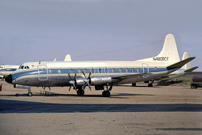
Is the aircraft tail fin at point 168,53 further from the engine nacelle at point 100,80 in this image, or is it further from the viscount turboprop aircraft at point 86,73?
the engine nacelle at point 100,80

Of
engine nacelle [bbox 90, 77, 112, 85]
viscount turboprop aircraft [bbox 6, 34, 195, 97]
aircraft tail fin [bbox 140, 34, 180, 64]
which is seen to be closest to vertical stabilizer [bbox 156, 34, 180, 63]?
aircraft tail fin [bbox 140, 34, 180, 64]

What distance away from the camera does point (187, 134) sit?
43.8 feet

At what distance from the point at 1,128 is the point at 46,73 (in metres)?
23.7

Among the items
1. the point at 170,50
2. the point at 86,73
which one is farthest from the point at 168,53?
the point at 86,73

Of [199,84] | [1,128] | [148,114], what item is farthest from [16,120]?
[199,84]

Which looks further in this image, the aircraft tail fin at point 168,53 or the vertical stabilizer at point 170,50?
the vertical stabilizer at point 170,50

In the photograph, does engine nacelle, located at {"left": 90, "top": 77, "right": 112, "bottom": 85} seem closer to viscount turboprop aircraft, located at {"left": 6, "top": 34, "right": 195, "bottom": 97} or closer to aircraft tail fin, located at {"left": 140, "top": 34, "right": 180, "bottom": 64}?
viscount turboprop aircraft, located at {"left": 6, "top": 34, "right": 195, "bottom": 97}

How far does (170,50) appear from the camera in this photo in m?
Answer: 49.6

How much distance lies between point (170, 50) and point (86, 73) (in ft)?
51.9

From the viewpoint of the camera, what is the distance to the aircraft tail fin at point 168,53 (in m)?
47.8

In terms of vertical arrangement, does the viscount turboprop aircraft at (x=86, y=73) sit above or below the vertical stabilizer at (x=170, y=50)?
below

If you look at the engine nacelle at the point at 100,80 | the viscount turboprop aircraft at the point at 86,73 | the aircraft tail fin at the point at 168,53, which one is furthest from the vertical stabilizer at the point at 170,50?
the engine nacelle at the point at 100,80

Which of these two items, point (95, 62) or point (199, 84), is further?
point (199, 84)

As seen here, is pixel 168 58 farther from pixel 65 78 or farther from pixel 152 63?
pixel 65 78
